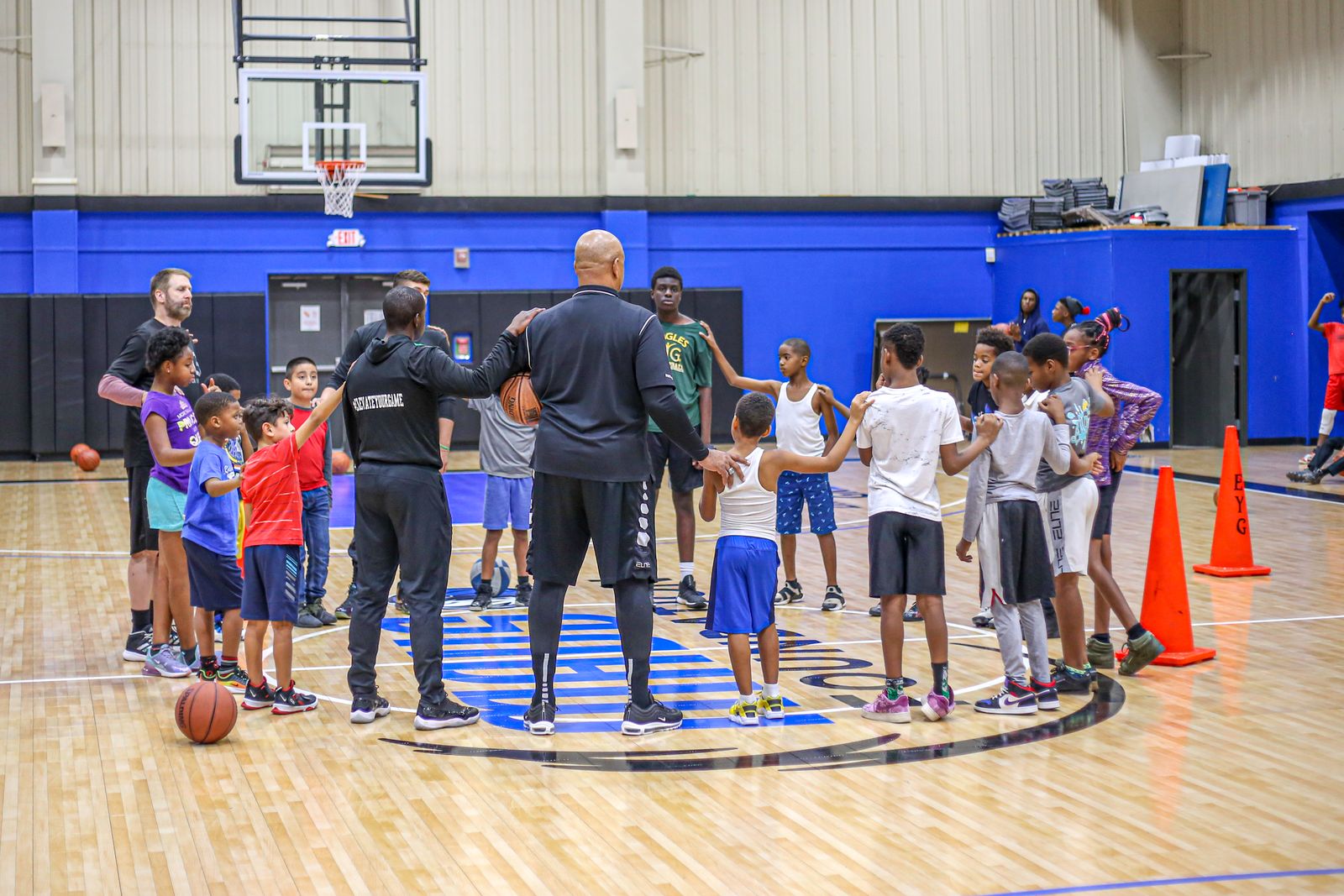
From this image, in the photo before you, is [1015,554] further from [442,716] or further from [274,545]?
[274,545]

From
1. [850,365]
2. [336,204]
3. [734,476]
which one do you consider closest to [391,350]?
[734,476]

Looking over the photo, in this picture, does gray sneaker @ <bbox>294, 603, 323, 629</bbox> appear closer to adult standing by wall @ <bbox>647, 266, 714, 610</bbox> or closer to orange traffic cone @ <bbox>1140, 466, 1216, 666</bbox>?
adult standing by wall @ <bbox>647, 266, 714, 610</bbox>

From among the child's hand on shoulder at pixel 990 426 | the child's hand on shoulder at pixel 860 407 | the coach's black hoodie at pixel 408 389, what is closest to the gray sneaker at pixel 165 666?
the coach's black hoodie at pixel 408 389

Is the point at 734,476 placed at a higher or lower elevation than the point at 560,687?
higher

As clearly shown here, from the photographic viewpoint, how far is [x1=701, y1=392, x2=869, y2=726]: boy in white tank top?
5.57m

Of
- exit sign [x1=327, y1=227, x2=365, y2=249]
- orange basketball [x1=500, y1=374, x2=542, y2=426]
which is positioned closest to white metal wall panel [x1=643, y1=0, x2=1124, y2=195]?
exit sign [x1=327, y1=227, x2=365, y2=249]

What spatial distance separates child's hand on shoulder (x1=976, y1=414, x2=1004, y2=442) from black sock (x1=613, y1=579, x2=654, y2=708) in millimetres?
1476

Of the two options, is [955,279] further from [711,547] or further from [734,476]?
[734,476]

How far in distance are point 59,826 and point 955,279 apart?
1730cm

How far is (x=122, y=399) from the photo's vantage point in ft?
21.1

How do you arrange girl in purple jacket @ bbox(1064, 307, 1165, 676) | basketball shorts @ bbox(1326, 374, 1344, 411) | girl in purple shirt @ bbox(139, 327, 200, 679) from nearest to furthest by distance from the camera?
girl in purple shirt @ bbox(139, 327, 200, 679) < girl in purple jacket @ bbox(1064, 307, 1165, 676) < basketball shorts @ bbox(1326, 374, 1344, 411)

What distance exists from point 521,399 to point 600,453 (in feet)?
1.78

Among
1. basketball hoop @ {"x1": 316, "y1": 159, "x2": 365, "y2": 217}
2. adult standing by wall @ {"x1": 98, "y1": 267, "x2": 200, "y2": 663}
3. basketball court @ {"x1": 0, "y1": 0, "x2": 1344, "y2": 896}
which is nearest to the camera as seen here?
adult standing by wall @ {"x1": 98, "y1": 267, "x2": 200, "y2": 663}

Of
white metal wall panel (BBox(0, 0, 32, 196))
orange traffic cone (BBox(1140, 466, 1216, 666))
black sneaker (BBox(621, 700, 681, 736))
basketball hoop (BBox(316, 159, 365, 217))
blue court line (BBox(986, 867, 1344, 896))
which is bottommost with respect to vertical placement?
blue court line (BBox(986, 867, 1344, 896))
